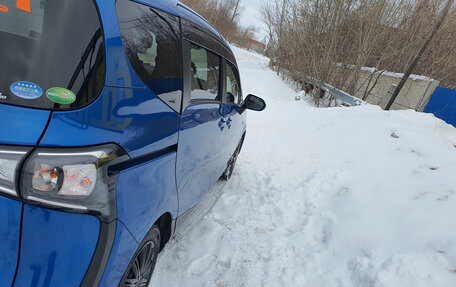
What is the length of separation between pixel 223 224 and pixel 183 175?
4.69 ft

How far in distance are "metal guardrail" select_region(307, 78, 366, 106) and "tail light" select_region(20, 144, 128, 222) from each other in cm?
919

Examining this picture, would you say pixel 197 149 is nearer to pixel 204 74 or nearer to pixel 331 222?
pixel 204 74

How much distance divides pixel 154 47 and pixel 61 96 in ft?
2.09

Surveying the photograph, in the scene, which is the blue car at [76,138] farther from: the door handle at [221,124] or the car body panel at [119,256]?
the door handle at [221,124]

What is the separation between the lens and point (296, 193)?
4082 millimetres

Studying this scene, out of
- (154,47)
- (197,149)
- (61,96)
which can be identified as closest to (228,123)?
(197,149)

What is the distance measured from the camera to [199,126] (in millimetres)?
2053

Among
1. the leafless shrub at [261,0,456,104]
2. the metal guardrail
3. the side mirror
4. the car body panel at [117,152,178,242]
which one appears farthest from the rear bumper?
the leafless shrub at [261,0,456,104]

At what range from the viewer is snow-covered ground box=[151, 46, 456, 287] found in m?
2.47

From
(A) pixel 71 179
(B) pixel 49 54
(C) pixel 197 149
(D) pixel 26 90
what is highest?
(B) pixel 49 54

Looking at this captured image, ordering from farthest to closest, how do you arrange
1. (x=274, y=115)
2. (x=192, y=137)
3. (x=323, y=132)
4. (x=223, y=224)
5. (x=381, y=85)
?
(x=381, y=85)
(x=274, y=115)
(x=323, y=132)
(x=223, y=224)
(x=192, y=137)

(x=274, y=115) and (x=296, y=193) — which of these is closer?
(x=296, y=193)

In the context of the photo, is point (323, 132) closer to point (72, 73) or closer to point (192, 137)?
point (192, 137)

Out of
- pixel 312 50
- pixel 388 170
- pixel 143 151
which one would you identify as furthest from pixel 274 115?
pixel 143 151
